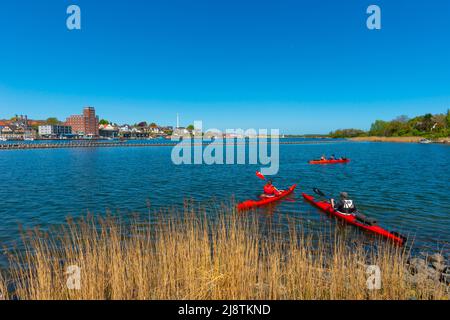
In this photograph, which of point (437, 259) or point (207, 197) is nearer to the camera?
point (437, 259)

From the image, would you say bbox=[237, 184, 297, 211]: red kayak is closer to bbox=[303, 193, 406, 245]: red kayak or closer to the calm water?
the calm water

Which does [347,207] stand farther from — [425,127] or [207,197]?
[425,127]

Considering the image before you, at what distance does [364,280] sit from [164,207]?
50.6ft

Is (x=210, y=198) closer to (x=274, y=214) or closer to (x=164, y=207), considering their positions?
(x=164, y=207)

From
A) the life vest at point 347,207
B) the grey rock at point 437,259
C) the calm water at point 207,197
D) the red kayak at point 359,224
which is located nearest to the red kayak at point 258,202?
the calm water at point 207,197

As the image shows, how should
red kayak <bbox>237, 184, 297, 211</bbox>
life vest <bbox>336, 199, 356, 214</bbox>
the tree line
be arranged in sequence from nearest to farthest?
life vest <bbox>336, 199, 356, 214</bbox> < red kayak <bbox>237, 184, 297, 211</bbox> < the tree line

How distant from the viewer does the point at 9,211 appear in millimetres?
18422

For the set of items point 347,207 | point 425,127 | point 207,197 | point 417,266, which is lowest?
point 207,197

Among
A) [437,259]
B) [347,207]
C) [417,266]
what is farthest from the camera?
[347,207]

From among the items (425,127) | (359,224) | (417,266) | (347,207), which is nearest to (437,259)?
(417,266)

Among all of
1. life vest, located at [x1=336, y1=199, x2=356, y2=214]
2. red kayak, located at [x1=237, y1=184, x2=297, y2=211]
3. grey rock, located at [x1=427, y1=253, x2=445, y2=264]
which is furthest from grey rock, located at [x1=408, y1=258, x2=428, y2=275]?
red kayak, located at [x1=237, y1=184, x2=297, y2=211]

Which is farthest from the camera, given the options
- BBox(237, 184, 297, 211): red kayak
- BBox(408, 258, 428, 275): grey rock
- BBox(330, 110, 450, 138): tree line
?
BBox(330, 110, 450, 138): tree line

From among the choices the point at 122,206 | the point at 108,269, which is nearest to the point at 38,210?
the point at 122,206
